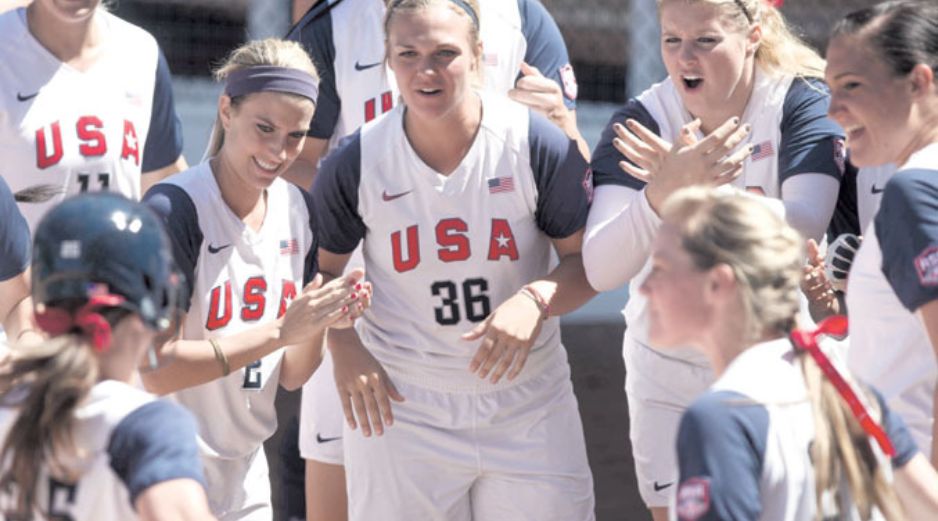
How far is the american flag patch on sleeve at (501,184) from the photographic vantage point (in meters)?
4.09

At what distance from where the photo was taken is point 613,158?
421 cm

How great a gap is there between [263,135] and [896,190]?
5.41 feet

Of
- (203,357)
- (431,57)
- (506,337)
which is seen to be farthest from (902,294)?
(203,357)

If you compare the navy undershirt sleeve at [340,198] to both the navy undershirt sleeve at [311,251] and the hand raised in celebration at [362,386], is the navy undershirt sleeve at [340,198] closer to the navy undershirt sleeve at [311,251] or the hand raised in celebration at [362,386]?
the navy undershirt sleeve at [311,251]

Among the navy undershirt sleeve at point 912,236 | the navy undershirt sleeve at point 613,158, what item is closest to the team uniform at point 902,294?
the navy undershirt sleeve at point 912,236

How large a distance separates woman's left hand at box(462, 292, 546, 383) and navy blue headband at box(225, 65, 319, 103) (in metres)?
0.78

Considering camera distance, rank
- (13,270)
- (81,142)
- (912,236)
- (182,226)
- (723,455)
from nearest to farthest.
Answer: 1. (723,455)
2. (912,236)
3. (13,270)
4. (182,226)
5. (81,142)

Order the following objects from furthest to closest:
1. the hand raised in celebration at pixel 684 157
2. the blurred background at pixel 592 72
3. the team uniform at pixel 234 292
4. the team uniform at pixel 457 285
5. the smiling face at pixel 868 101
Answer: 1. the blurred background at pixel 592 72
2. the team uniform at pixel 457 285
3. the team uniform at pixel 234 292
4. the hand raised in celebration at pixel 684 157
5. the smiling face at pixel 868 101

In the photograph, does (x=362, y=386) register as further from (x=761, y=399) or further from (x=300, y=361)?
(x=761, y=399)

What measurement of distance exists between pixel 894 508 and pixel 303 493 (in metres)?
2.85

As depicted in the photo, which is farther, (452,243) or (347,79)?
(347,79)

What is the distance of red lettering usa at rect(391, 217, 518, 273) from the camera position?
13.4 feet

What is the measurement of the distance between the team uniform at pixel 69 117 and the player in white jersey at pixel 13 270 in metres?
0.46

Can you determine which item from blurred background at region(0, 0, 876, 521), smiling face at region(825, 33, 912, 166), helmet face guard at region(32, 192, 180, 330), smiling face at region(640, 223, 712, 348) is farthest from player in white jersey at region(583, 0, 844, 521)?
blurred background at region(0, 0, 876, 521)
